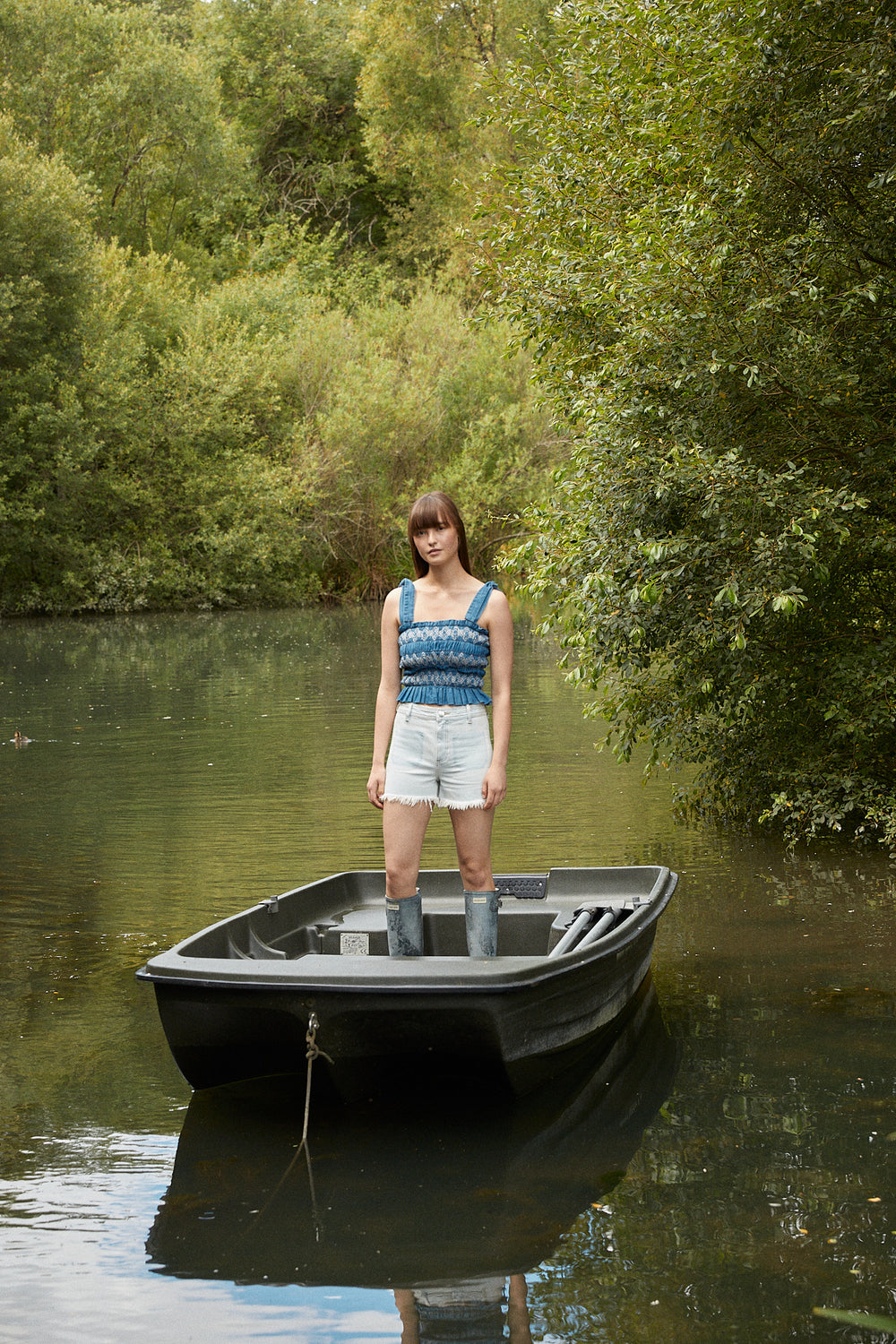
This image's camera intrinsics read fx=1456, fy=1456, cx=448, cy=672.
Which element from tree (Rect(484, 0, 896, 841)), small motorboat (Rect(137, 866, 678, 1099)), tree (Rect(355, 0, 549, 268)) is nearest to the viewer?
small motorboat (Rect(137, 866, 678, 1099))

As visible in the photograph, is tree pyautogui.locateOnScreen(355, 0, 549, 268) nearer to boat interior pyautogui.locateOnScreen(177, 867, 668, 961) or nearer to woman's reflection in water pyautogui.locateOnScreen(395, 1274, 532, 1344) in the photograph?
boat interior pyautogui.locateOnScreen(177, 867, 668, 961)

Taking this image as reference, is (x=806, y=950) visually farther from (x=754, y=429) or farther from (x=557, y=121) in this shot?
(x=557, y=121)

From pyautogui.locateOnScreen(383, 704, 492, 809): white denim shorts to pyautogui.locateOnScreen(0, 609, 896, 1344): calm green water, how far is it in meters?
1.10

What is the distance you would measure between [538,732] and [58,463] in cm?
2193

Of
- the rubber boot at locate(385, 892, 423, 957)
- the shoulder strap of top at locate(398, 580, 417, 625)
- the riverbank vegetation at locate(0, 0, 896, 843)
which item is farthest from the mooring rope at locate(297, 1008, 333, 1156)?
the riverbank vegetation at locate(0, 0, 896, 843)

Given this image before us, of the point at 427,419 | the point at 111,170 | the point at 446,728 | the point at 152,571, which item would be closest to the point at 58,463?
the point at 152,571

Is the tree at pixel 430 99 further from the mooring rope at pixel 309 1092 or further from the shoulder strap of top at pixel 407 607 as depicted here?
the mooring rope at pixel 309 1092

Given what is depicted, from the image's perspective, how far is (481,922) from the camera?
17.5 ft

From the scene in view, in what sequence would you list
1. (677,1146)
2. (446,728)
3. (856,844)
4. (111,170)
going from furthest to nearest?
1. (111,170)
2. (856,844)
3. (446,728)
4. (677,1146)

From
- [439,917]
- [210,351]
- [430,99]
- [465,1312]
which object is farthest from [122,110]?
[465,1312]

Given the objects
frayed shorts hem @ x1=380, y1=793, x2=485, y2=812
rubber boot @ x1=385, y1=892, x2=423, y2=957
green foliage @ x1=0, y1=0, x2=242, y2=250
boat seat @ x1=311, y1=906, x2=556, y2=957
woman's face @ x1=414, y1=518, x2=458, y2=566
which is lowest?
boat seat @ x1=311, y1=906, x2=556, y2=957

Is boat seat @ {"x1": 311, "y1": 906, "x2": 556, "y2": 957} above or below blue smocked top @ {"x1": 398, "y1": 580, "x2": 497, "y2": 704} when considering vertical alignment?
below

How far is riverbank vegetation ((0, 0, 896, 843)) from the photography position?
768 cm

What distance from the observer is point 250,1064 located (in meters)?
5.02
